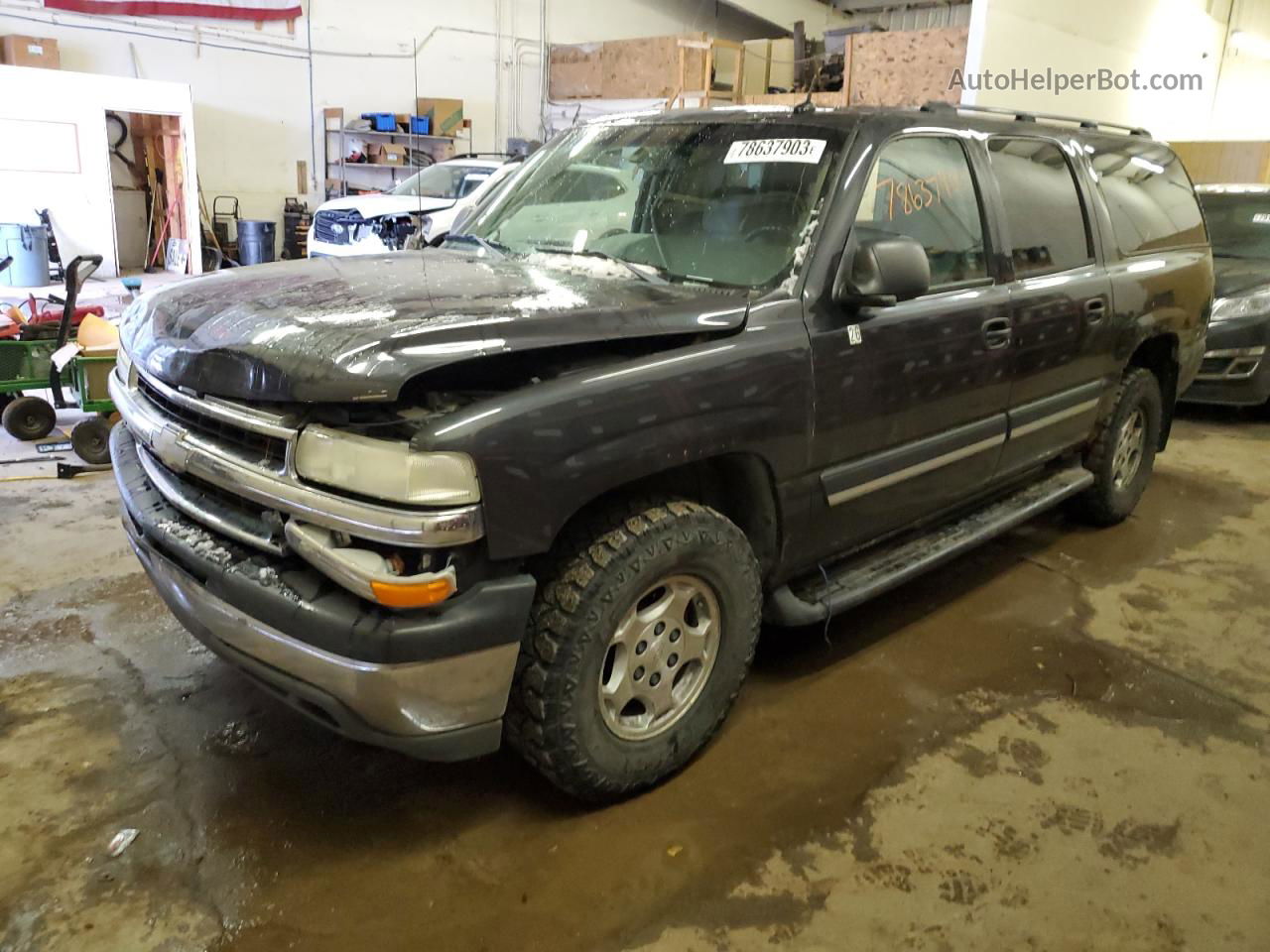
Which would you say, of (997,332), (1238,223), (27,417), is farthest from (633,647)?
(1238,223)

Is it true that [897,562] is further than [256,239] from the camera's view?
No

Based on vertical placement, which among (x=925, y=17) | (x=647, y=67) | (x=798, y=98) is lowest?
(x=798, y=98)

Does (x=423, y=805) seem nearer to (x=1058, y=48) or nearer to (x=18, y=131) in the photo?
(x=1058, y=48)

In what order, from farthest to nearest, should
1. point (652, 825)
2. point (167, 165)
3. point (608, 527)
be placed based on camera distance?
point (167, 165), point (652, 825), point (608, 527)

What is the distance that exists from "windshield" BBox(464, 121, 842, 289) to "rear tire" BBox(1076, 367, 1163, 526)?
2.30 m

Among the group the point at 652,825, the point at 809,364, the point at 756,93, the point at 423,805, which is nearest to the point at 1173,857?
the point at 652,825

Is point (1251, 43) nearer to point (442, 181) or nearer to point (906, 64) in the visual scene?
point (906, 64)

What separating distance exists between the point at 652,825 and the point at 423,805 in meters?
0.61

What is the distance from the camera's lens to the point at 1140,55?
11672 mm

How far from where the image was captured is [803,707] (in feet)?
9.87

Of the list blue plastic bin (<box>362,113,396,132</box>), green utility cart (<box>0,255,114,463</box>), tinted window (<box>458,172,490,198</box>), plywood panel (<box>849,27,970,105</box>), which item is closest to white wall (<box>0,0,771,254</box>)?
blue plastic bin (<box>362,113,396,132</box>)

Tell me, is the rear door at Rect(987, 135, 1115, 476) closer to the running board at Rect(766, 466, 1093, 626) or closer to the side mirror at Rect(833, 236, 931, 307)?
the running board at Rect(766, 466, 1093, 626)

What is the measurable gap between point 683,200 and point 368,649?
1.76 m

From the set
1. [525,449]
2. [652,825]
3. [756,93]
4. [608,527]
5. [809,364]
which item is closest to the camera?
[525,449]
